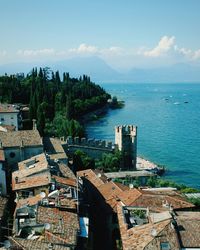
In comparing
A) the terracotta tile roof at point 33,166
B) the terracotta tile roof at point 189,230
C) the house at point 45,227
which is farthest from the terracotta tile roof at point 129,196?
the house at point 45,227

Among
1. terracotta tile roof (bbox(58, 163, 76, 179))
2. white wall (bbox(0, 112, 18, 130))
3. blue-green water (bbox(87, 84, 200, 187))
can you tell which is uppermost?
white wall (bbox(0, 112, 18, 130))

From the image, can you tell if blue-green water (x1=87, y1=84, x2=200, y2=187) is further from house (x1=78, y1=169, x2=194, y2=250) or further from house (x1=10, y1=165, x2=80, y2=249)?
house (x1=10, y1=165, x2=80, y2=249)

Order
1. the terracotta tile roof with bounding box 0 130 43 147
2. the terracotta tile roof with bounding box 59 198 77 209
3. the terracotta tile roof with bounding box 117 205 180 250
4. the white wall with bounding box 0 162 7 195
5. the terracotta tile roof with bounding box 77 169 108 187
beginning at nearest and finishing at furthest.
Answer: the terracotta tile roof with bounding box 117 205 180 250 → the terracotta tile roof with bounding box 59 198 77 209 → the white wall with bounding box 0 162 7 195 → the terracotta tile roof with bounding box 77 169 108 187 → the terracotta tile roof with bounding box 0 130 43 147

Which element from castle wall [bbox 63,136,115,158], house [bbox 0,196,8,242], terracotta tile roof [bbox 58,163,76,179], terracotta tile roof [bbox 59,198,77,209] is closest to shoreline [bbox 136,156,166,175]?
castle wall [bbox 63,136,115,158]

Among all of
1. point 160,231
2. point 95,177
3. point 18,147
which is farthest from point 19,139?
point 160,231

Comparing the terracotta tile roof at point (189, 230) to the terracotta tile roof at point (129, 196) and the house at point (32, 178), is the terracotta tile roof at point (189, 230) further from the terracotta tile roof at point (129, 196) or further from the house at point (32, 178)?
the house at point (32, 178)

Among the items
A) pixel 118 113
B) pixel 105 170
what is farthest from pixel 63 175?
pixel 118 113

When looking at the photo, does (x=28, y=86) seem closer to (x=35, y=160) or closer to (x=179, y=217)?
(x=35, y=160)
